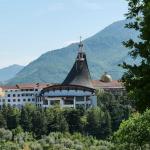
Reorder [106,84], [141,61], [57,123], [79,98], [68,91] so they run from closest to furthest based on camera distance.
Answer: [141,61] < [57,123] < [79,98] < [68,91] < [106,84]

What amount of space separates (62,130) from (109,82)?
68.7 metres

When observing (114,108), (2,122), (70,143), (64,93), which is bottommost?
(70,143)

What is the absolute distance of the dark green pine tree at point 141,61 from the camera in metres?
19.1

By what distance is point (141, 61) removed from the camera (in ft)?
64.8

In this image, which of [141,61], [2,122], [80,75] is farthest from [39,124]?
[141,61]

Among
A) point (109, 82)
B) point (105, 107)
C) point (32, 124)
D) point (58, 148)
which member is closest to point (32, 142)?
point (58, 148)

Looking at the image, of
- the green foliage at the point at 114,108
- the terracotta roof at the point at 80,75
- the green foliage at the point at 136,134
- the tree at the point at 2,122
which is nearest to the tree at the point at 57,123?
the tree at the point at 2,122

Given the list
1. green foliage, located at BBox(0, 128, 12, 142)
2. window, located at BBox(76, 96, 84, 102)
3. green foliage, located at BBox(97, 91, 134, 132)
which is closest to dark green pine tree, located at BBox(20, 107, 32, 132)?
green foliage, located at BBox(0, 128, 12, 142)

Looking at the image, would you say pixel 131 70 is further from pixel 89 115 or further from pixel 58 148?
pixel 89 115

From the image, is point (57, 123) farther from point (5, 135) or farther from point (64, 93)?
point (64, 93)

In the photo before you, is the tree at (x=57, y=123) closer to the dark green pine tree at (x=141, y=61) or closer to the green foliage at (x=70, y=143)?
the green foliage at (x=70, y=143)

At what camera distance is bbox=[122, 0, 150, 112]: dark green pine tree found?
19.1 m

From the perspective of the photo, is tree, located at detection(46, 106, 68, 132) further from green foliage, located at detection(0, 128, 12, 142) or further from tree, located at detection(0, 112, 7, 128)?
green foliage, located at detection(0, 128, 12, 142)

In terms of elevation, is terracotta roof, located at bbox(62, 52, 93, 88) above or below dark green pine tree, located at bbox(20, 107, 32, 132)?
above
